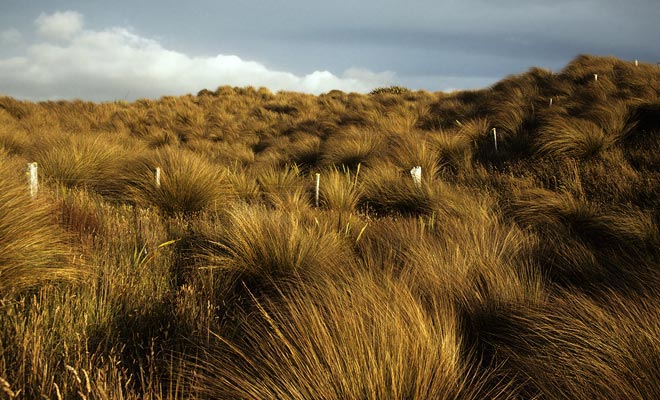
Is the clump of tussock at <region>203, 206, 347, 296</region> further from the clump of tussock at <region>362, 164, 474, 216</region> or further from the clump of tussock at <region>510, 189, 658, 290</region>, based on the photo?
the clump of tussock at <region>362, 164, 474, 216</region>

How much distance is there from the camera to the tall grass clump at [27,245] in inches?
95.3

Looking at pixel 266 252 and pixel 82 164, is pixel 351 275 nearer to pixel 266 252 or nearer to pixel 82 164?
pixel 266 252

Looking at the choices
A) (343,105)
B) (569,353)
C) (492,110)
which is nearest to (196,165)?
(569,353)

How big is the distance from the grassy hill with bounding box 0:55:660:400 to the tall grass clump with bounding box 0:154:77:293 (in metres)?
0.02

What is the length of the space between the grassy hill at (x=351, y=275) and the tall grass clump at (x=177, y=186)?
0.10ft

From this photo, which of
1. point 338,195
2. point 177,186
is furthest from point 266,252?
point 338,195

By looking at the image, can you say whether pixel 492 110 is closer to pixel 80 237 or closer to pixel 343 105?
pixel 343 105

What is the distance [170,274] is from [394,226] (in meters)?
2.18

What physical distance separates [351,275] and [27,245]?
6.65ft

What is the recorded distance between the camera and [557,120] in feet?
26.7

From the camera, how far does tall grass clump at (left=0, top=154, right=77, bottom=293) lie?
242 cm

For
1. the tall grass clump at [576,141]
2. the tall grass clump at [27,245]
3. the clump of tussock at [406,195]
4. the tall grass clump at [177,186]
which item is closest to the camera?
the tall grass clump at [27,245]

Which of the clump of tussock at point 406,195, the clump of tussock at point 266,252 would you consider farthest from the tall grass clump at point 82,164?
the clump of tussock at point 406,195

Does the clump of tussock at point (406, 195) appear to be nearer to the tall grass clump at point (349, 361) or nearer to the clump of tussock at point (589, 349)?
the clump of tussock at point (589, 349)
